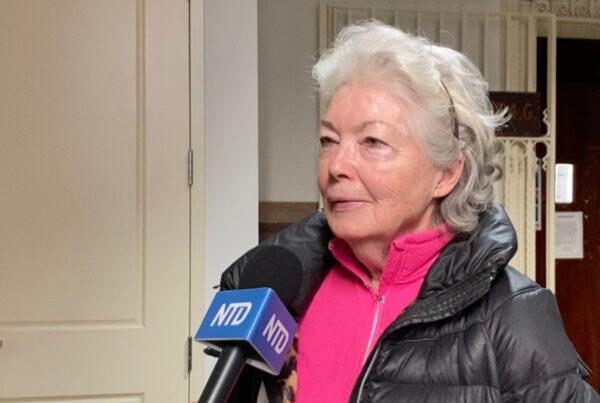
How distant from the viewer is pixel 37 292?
70.7 inches

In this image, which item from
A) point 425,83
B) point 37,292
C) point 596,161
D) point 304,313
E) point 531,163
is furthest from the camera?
point 596,161

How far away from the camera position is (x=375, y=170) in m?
0.86

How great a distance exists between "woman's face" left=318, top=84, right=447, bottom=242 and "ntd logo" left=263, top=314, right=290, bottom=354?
16 centimetres

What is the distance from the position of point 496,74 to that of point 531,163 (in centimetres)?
38

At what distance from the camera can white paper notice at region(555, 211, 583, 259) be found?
9.18 ft

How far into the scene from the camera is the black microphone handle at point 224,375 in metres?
0.58

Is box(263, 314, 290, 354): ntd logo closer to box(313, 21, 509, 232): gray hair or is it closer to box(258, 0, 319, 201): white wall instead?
box(313, 21, 509, 232): gray hair

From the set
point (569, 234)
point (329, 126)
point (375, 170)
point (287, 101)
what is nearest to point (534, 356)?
point (375, 170)

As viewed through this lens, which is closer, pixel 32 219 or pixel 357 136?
pixel 357 136

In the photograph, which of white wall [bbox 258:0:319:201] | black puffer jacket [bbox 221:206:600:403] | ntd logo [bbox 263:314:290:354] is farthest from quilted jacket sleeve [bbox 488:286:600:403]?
white wall [bbox 258:0:319:201]

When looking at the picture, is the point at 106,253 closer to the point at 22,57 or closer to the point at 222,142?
the point at 222,142

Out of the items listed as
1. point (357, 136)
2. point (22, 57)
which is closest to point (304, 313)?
point (357, 136)

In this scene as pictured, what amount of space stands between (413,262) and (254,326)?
0.29 meters

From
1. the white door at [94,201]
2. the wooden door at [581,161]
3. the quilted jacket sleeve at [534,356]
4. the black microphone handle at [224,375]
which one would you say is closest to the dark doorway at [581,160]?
the wooden door at [581,161]
